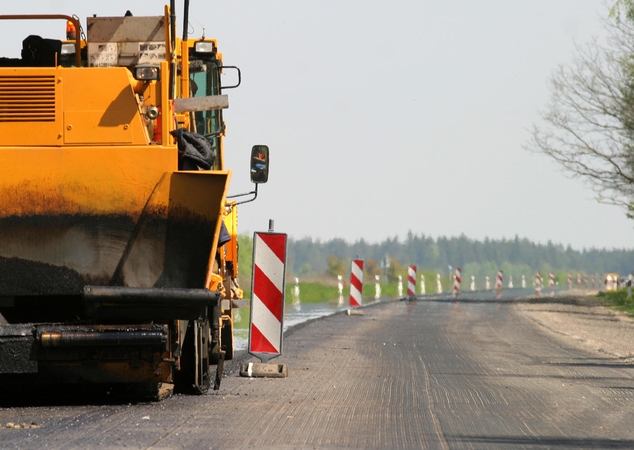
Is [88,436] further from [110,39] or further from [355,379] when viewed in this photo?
[355,379]

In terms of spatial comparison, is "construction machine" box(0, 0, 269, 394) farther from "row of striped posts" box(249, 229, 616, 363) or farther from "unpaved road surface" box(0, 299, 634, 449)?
"row of striped posts" box(249, 229, 616, 363)

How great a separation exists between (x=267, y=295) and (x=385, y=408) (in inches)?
129

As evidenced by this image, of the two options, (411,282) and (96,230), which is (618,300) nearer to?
(411,282)

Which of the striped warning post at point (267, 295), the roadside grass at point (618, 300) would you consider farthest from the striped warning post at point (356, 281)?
the striped warning post at point (267, 295)

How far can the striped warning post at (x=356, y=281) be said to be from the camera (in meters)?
27.9

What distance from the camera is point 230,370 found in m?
12.2

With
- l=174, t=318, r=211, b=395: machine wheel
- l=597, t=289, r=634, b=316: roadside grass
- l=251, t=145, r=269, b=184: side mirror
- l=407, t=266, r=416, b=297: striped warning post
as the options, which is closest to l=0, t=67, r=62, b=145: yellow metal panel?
l=174, t=318, r=211, b=395: machine wheel

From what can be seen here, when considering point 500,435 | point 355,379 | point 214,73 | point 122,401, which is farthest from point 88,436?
point 214,73

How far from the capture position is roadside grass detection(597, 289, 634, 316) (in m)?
34.7

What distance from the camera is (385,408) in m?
8.75

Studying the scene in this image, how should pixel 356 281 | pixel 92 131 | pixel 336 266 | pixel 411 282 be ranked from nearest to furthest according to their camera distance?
pixel 92 131, pixel 356 281, pixel 411 282, pixel 336 266

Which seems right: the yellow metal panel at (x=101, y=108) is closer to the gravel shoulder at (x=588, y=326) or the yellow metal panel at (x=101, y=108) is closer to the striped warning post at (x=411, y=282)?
the gravel shoulder at (x=588, y=326)

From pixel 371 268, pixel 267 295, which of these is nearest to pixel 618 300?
pixel 267 295

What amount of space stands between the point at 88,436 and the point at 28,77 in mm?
3239
